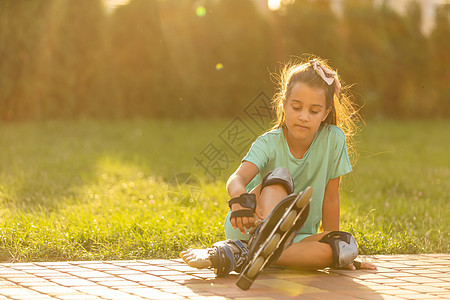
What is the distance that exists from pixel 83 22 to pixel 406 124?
7055mm

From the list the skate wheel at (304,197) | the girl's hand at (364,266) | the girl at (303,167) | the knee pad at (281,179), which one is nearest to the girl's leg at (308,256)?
the girl at (303,167)

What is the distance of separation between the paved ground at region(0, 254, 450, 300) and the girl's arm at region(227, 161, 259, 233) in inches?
11.8

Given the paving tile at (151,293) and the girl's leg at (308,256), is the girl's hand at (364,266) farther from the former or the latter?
the paving tile at (151,293)

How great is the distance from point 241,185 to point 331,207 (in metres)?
0.75

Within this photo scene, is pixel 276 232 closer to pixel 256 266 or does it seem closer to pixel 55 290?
pixel 256 266

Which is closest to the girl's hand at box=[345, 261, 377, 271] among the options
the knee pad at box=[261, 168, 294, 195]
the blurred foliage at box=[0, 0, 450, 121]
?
the knee pad at box=[261, 168, 294, 195]

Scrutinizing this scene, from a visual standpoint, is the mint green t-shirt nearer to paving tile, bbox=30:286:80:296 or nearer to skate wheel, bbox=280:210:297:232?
skate wheel, bbox=280:210:297:232

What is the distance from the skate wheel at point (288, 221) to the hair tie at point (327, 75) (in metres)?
1.06

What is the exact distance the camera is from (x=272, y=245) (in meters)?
2.96

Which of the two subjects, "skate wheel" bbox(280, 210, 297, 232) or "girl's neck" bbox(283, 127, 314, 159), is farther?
"girl's neck" bbox(283, 127, 314, 159)

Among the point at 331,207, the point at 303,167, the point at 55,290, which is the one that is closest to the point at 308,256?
the point at 331,207

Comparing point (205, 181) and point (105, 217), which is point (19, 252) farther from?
point (205, 181)

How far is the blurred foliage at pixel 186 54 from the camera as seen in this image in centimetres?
1214

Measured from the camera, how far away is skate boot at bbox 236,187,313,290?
2.94m
